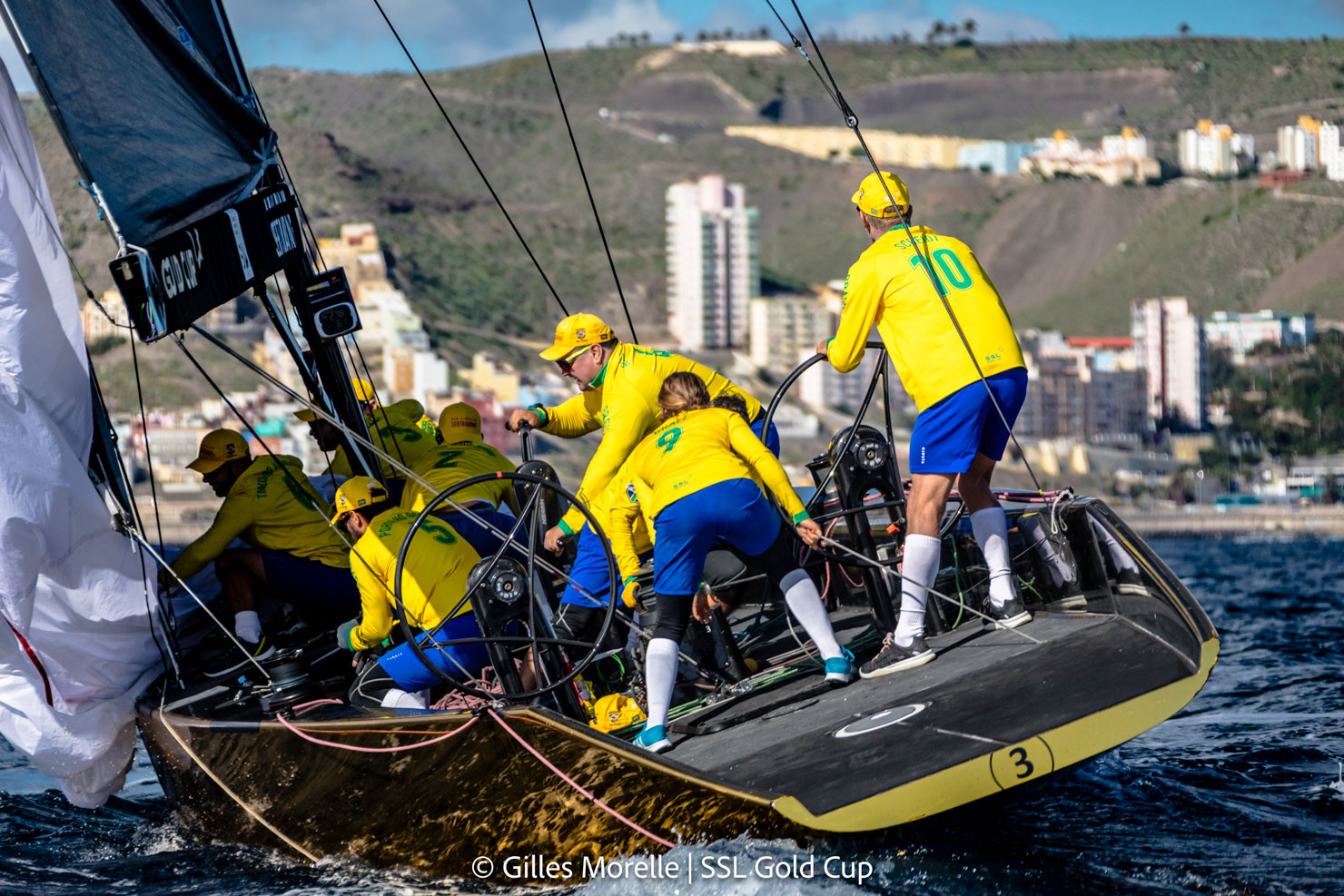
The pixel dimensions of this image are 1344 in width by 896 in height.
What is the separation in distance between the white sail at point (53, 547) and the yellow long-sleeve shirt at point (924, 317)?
289 centimetres

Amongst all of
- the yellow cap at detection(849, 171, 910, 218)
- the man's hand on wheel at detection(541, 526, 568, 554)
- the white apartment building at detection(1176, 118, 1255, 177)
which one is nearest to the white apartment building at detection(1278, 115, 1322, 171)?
the white apartment building at detection(1176, 118, 1255, 177)

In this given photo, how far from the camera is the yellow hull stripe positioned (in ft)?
13.8

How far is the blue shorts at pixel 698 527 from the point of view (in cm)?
502

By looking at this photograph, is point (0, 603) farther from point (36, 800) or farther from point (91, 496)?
point (36, 800)

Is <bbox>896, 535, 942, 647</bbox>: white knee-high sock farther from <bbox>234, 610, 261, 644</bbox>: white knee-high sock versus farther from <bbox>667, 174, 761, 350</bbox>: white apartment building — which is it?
<bbox>667, 174, 761, 350</bbox>: white apartment building

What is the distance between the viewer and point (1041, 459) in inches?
3455

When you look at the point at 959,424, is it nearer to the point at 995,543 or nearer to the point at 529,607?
the point at 995,543

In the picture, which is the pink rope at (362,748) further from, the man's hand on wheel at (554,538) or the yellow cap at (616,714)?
the man's hand on wheel at (554,538)

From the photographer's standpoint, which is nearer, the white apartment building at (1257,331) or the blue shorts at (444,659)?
the blue shorts at (444,659)

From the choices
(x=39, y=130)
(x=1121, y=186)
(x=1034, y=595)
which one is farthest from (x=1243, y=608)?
(x=39, y=130)

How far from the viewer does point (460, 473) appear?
6.65 m

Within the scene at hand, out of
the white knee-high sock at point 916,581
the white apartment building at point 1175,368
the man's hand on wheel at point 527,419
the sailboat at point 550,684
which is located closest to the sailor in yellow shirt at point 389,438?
the sailboat at point 550,684

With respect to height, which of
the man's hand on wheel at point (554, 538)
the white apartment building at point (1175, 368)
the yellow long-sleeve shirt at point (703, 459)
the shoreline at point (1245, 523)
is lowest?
the shoreline at point (1245, 523)

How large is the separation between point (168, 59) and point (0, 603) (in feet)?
7.40
